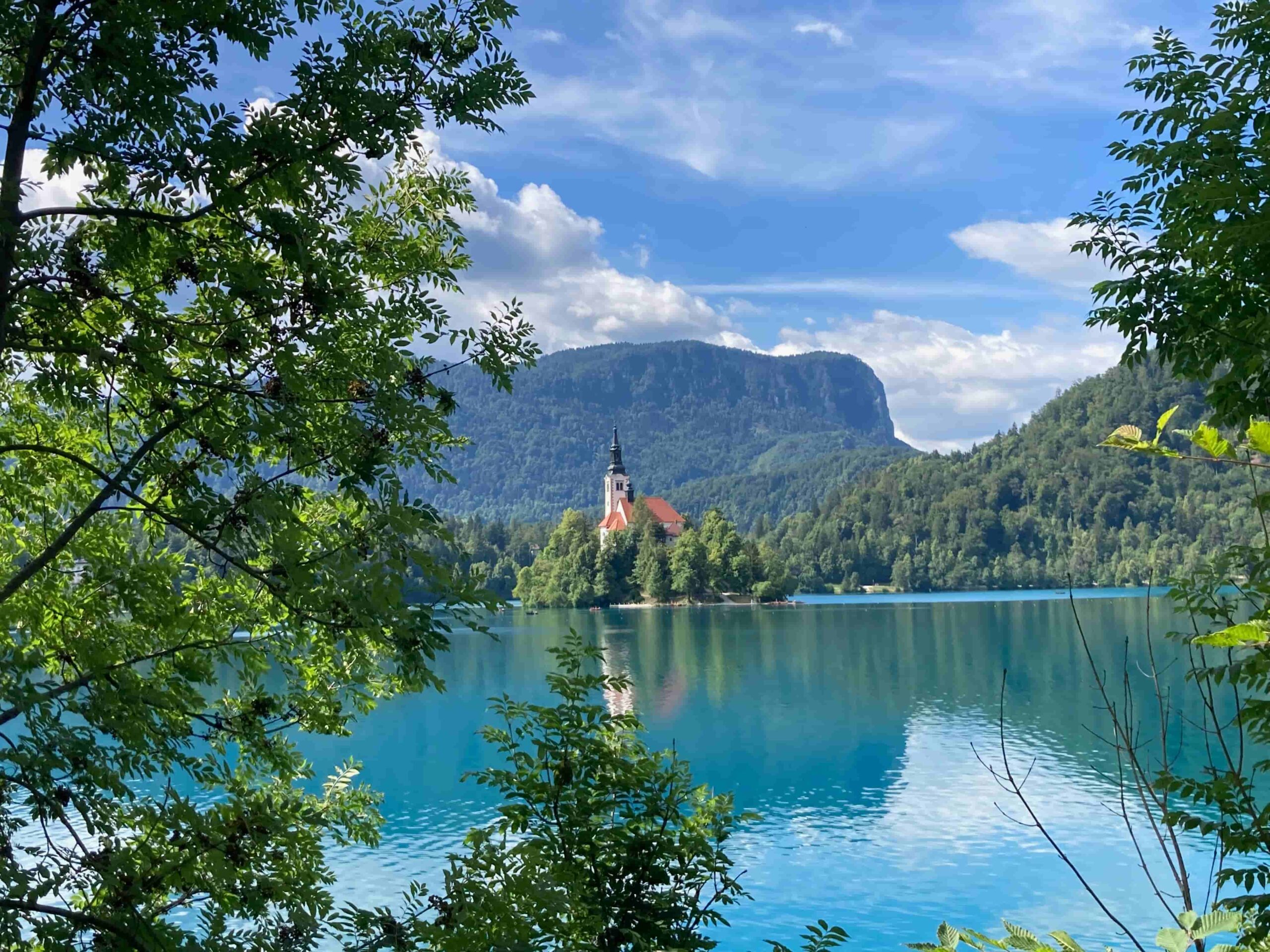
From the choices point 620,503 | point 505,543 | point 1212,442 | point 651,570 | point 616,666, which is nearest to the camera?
point 1212,442

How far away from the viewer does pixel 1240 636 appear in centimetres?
247

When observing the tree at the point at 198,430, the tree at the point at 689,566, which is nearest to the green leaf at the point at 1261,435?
the tree at the point at 198,430

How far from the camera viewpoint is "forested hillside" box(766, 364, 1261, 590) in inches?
4953

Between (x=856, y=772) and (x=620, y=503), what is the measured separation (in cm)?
9198

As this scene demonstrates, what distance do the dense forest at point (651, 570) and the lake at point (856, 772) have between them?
36.4m

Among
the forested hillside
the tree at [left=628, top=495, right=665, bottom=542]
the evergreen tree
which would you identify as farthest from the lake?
the forested hillside

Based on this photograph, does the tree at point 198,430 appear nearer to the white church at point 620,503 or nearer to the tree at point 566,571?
the tree at point 566,571

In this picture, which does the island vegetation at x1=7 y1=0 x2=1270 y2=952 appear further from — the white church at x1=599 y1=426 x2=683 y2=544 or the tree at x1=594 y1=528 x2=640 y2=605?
the white church at x1=599 y1=426 x2=683 y2=544

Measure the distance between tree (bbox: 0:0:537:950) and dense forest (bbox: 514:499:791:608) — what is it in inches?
3238

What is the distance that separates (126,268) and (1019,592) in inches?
4988

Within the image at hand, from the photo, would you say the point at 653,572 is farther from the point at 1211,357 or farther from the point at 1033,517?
the point at 1211,357

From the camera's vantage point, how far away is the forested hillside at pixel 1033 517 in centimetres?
12581

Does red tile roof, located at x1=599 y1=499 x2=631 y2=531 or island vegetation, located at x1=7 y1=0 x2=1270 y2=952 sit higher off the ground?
red tile roof, located at x1=599 y1=499 x2=631 y2=531

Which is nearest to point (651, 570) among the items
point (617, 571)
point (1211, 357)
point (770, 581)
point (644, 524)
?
point (617, 571)
